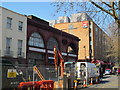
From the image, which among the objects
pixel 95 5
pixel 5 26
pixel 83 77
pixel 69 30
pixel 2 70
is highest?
pixel 69 30

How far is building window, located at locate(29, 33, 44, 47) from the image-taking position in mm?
32694

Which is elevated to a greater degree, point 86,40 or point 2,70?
point 86,40

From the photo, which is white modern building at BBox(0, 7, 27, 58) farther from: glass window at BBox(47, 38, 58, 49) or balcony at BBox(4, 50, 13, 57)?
glass window at BBox(47, 38, 58, 49)

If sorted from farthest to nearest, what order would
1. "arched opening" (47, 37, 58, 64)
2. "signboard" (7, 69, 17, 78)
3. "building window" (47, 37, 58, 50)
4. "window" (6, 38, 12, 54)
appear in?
"building window" (47, 37, 58, 50) < "arched opening" (47, 37, 58, 64) < "window" (6, 38, 12, 54) < "signboard" (7, 69, 17, 78)

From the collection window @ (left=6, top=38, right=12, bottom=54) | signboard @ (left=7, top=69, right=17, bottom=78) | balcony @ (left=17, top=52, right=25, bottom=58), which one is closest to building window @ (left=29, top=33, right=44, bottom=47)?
balcony @ (left=17, top=52, right=25, bottom=58)

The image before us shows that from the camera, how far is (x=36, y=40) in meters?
33.8

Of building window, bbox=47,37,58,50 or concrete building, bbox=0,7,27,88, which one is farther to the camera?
building window, bbox=47,37,58,50

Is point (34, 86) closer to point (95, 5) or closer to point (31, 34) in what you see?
point (95, 5)

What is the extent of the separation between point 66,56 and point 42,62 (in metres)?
9.59

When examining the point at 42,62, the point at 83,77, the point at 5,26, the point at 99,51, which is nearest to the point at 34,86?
the point at 83,77

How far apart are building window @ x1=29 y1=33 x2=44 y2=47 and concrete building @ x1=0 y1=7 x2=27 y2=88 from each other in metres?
2.15

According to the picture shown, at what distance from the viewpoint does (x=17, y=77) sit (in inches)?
455

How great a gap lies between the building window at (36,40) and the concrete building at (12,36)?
2.15 m

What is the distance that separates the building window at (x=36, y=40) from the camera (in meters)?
32.7
